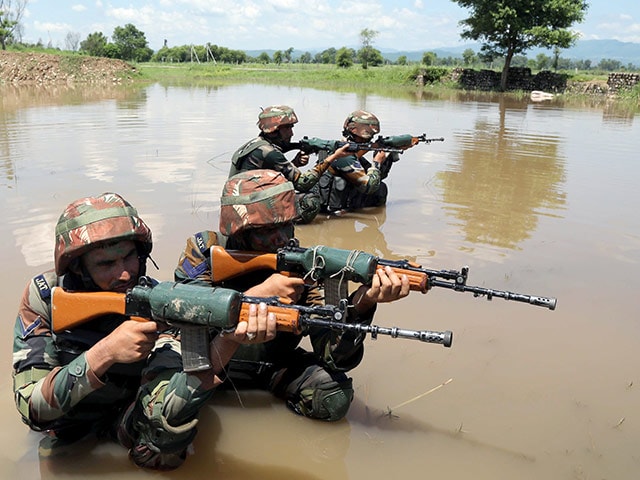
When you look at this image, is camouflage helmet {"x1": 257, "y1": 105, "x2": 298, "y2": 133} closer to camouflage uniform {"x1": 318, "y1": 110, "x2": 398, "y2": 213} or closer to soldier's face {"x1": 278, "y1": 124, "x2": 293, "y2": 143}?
soldier's face {"x1": 278, "y1": 124, "x2": 293, "y2": 143}

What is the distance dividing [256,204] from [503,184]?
679 centimetres

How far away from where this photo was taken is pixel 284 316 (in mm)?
2213

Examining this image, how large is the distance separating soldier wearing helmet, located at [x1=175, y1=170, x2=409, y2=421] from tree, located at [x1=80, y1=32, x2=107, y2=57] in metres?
67.8


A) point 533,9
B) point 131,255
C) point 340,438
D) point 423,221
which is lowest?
point 340,438

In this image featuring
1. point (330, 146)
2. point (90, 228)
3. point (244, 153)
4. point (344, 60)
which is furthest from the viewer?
point (344, 60)

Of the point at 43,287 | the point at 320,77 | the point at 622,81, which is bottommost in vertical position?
the point at 43,287

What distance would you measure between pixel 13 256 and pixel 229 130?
9000mm

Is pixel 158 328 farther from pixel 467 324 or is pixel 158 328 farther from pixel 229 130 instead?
pixel 229 130

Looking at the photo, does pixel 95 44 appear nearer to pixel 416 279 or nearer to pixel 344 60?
pixel 344 60

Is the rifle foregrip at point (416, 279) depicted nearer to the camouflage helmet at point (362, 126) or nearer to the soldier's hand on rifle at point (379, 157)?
the camouflage helmet at point (362, 126)

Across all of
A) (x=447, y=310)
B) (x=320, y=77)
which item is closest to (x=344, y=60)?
(x=320, y=77)

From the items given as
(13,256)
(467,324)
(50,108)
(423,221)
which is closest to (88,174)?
(13,256)

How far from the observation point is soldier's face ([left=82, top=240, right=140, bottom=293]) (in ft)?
7.64

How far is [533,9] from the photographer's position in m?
34.6
